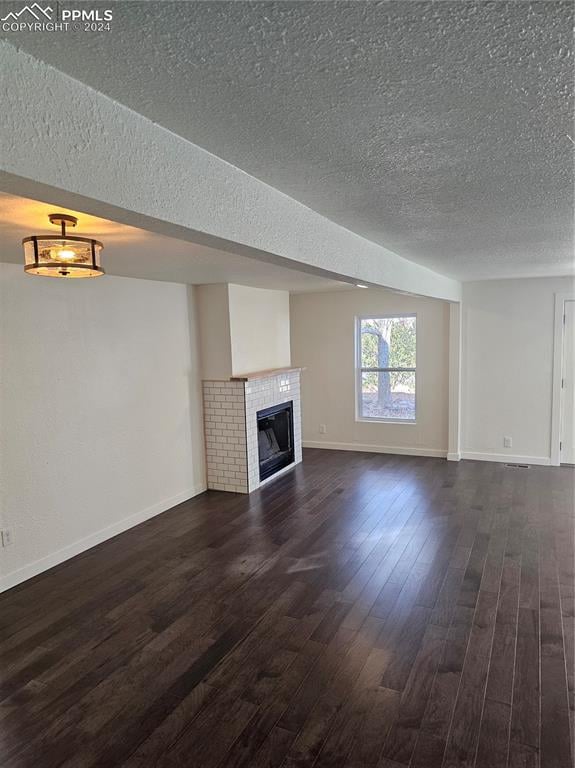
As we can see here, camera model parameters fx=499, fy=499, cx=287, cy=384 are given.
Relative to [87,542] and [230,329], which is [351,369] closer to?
[230,329]

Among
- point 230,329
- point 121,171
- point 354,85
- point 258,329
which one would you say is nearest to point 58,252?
point 121,171

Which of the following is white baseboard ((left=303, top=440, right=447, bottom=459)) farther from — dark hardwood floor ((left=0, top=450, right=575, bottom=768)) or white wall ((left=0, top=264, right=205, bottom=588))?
white wall ((left=0, top=264, right=205, bottom=588))

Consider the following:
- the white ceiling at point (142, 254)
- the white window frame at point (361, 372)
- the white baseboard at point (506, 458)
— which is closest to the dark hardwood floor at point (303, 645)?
the white baseboard at point (506, 458)

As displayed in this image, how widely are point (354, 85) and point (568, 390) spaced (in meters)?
6.11

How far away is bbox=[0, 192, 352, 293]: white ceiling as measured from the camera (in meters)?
2.27

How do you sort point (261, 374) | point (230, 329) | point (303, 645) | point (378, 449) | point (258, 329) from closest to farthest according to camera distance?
point (303, 645) → point (230, 329) → point (261, 374) → point (258, 329) → point (378, 449)

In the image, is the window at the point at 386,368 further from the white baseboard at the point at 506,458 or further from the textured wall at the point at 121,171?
the textured wall at the point at 121,171

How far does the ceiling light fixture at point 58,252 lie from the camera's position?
2.31 metres

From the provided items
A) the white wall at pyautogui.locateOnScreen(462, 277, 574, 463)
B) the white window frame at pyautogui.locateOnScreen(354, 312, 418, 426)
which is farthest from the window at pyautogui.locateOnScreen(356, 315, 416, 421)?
the white wall at pyautogui.locateOnScreen(462, 277, 574, 463)

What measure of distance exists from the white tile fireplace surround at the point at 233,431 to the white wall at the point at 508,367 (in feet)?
9.41

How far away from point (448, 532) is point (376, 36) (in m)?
4.11

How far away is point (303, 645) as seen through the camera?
9.25 feet

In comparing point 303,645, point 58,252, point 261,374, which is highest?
point 58,252

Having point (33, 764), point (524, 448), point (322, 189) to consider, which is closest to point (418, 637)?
point (33, 764)
